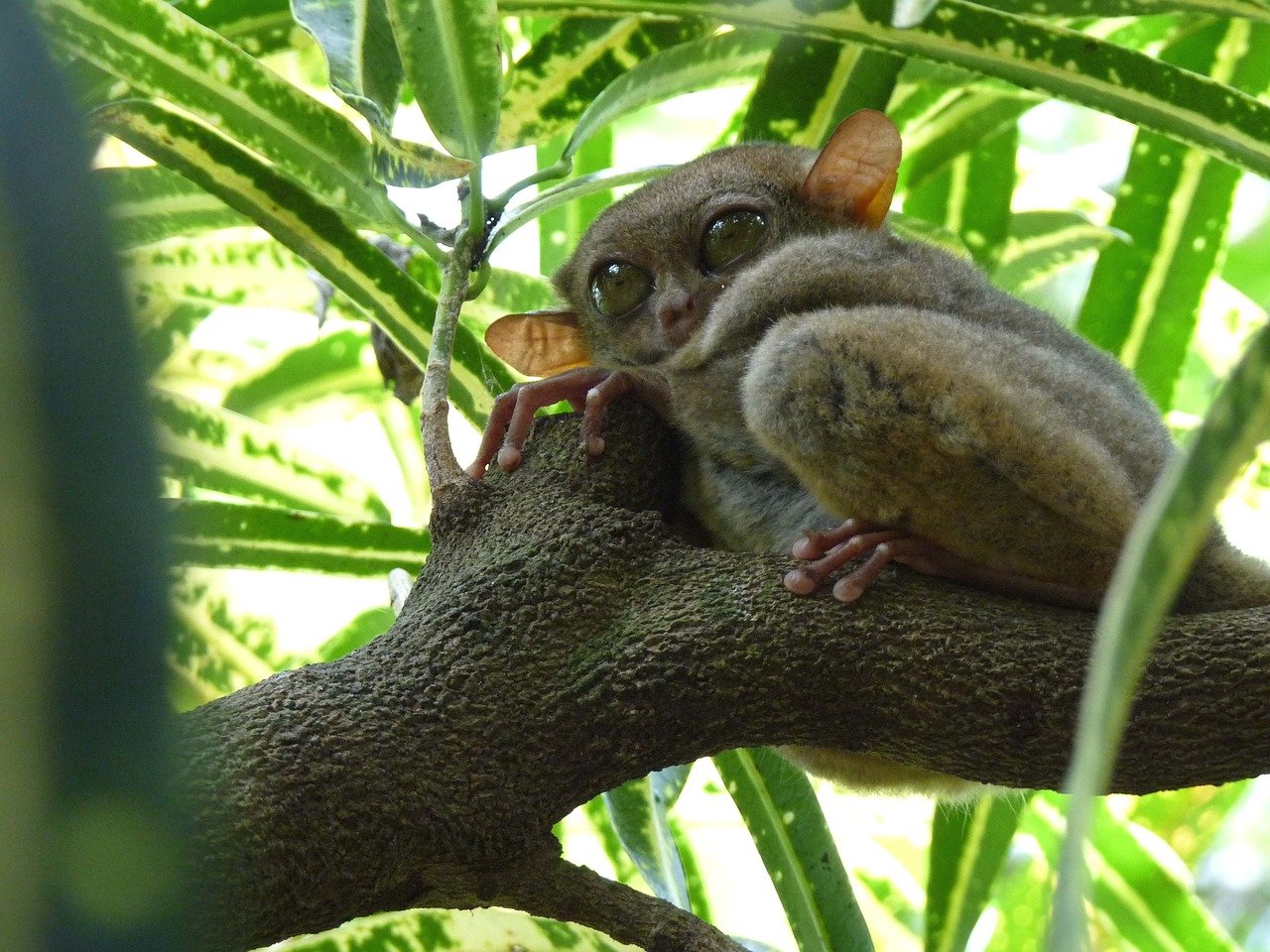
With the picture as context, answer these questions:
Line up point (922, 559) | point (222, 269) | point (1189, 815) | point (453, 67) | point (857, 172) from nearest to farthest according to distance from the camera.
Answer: point (922, 559) < point (453, 67) < point (857, 172) < point (222, 269) < point (1189, 815)

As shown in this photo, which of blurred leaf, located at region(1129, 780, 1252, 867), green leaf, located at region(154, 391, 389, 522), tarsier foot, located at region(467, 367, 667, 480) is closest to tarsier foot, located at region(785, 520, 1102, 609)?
tarsier foot, located at region(467, 367, 667, 480)

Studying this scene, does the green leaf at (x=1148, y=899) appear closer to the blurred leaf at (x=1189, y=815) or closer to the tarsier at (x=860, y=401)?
the blurred leaf at (x=1189, y=815)

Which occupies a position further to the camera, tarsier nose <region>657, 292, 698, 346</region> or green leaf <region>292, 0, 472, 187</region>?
tarsier nose <region>657, 292, 698, 346</region>

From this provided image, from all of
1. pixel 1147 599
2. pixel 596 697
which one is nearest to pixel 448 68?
pixel 596 697

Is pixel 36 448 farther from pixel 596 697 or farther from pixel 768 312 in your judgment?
pixel 768 312

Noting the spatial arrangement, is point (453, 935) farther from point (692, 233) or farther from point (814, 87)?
point (814, 87)

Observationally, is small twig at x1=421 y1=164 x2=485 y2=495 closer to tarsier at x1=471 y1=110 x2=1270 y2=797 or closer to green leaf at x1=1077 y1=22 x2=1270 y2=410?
tarsier at x1=471 y1=110 x2=1270 y2=797

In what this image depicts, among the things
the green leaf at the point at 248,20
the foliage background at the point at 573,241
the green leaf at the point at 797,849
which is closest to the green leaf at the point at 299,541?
the foliage background at the point at 573,241

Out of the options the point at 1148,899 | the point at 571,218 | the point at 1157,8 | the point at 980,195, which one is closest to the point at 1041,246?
the point at 980,195
